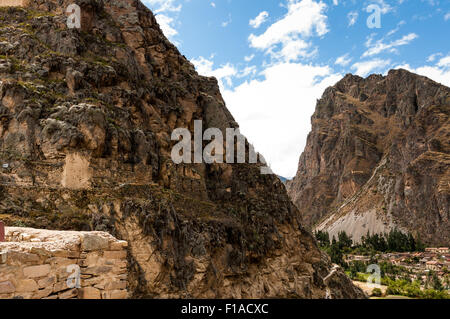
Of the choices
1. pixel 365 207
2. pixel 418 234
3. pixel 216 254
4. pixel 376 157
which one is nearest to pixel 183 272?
pixel 216 254

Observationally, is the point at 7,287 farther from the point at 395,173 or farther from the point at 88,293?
the point at 395,173

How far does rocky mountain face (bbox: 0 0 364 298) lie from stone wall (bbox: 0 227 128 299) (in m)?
16.3

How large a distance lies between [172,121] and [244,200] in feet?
40.1

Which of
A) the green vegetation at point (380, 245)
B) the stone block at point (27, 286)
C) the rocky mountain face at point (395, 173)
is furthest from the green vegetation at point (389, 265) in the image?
the stone block at point (27, 286)

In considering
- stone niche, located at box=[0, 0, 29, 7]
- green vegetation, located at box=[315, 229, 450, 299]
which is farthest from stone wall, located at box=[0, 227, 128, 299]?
green vegetation, located at box=[315, 229, 450, 299]

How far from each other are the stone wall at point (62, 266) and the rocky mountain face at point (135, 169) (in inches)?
643

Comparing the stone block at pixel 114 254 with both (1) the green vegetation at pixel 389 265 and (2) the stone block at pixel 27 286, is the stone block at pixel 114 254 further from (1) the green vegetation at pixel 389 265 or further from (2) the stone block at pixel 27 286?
(1) the green vegetation at pixel 389 265

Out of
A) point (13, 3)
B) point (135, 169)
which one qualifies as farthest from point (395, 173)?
point (13, 3)

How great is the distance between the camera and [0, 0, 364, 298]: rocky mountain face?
85.1ft

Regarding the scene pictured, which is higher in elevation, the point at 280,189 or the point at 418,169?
the point at 418,169

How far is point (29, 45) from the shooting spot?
33.1 m

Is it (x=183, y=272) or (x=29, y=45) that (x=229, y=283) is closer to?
(x=183, y=272)

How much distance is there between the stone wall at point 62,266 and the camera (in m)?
6.71
